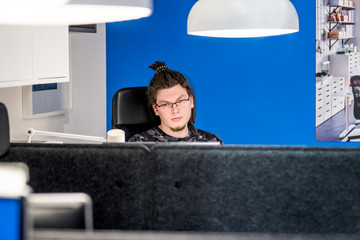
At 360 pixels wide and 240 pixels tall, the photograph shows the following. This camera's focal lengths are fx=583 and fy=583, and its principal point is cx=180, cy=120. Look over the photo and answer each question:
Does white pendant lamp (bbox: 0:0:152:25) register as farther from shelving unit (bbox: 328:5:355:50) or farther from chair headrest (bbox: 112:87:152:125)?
shelving unit (bbox: 328:5:355:50)

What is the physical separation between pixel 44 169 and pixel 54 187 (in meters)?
0.05

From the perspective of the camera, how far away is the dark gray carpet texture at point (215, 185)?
1315 mm

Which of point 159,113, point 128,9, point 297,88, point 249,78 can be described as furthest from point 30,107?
point 128,9

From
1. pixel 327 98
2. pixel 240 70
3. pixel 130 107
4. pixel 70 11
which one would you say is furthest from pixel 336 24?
pixel 70 11

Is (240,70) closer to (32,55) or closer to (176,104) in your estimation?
(176,104)

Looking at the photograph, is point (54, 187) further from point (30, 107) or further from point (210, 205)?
point (30, 107)

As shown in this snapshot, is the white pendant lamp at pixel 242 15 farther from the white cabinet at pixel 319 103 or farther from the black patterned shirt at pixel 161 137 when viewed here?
the white cabinet at pixel 319 103

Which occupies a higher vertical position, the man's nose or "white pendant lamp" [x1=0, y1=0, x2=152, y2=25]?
"white pendant lamp" [x1=0, y1=0, x2=152, y2=25]

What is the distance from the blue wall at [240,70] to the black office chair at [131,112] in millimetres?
1367

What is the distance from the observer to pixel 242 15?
1824 millimetres

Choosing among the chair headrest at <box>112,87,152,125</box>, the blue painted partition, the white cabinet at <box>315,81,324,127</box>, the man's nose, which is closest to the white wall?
the chair headrest at <box>112,87,152,125</box>

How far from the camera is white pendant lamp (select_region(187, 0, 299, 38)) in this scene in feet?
5.99

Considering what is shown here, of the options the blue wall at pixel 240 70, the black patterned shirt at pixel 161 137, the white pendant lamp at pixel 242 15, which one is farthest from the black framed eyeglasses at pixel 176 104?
the blue wall at pixel 240 70

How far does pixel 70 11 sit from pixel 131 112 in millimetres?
1875
